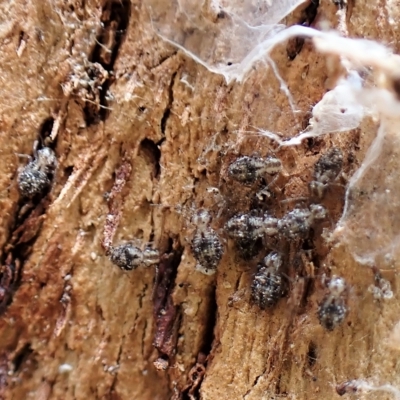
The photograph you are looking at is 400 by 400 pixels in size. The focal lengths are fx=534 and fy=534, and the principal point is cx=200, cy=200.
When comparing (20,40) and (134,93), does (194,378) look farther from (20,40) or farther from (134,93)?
(20,40)

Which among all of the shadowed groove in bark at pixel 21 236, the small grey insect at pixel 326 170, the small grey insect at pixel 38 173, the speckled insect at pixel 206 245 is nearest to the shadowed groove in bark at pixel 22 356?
the shadowed groove in bark at pixel 21 236

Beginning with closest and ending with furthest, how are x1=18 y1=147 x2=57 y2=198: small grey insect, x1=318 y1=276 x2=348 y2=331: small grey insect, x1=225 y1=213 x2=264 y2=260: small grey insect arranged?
x1=318 y1=276 x2=348 y2=331: small grey insect
x1=225 y1=213 x2=264 y2=260: small grey insect
x1=18 y1=147 x2=57 y2=198: small grey insect

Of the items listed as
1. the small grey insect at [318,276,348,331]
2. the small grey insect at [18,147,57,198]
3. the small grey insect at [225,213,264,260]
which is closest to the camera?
the small grey insect at [318,276,348,331]

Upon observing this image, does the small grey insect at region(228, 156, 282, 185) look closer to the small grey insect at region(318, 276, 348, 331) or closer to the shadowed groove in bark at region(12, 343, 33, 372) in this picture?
the small grey insect at region(318, 276, 348, 331)

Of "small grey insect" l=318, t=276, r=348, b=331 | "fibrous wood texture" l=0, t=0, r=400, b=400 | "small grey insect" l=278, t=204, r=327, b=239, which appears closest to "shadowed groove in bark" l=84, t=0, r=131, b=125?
"fibrous wood texture" l=0, t=0, r=400, b=400

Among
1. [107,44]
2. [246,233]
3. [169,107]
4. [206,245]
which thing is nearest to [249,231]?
[246,233]

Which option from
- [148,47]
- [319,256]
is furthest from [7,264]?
[319,256]
